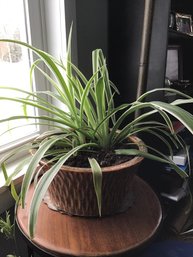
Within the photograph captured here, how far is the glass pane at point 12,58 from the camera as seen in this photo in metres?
0.98

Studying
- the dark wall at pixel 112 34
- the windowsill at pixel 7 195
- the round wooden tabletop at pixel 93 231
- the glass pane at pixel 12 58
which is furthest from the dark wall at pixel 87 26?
the round wooden tabletop at pixel 93 231

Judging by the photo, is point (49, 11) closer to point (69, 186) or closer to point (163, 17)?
point (163, 17)

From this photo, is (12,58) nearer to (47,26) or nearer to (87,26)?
(47,26)

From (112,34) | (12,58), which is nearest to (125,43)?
(112,34)

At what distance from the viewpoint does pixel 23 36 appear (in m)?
1.04

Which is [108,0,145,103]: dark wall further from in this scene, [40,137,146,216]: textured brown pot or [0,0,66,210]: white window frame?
[40,137,146,216]: textured brown pot

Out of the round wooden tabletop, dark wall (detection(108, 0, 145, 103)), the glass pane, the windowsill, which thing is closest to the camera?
the round wooden tabletop

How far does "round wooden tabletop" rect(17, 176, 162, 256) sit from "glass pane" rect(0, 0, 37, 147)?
43cm

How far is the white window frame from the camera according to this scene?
100 cm

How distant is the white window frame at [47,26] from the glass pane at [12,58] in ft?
0.11

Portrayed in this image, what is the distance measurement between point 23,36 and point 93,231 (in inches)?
32.1

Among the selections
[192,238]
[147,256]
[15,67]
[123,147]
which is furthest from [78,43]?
[192,238]

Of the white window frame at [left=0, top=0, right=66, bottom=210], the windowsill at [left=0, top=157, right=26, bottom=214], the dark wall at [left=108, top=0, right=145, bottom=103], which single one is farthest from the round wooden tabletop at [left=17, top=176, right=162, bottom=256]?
the dark wall at [left=108, top=0, right=145, bottom=103]

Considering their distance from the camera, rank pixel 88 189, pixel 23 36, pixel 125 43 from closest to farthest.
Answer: pixel 88 189
pixel 23 36
pixel 125 43
